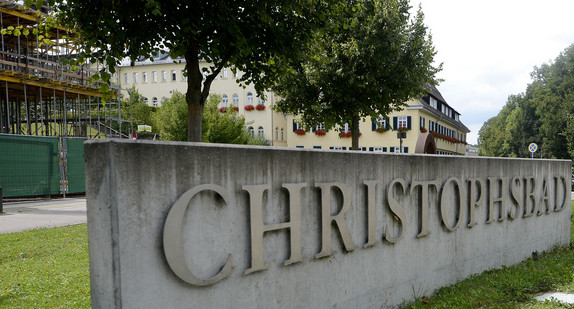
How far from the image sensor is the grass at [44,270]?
4.93m

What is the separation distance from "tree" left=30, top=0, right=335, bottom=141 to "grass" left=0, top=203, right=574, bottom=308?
2.91 meters

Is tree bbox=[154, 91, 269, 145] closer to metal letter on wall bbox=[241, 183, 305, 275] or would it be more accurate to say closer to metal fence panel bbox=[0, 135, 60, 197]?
metal fence panel bbox=[0, 135, 60, 197]

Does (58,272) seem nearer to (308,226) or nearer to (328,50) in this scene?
(308,226)

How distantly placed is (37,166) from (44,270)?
13216mm

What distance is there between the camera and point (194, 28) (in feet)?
23.3

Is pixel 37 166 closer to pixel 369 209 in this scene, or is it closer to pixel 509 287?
pixel 369 209

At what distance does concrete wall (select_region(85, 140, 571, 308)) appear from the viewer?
2.81 m

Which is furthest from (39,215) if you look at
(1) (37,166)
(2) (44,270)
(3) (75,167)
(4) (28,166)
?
(2) (44,270)

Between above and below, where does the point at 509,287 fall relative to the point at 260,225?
below

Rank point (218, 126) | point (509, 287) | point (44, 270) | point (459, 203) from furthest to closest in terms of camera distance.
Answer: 1. point (218, 126)
2. point (44, 270)
3. point (459, 203)
4. point (509, 287)

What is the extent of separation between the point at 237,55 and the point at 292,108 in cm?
1139

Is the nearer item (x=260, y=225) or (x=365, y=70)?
(x=260, y=225)

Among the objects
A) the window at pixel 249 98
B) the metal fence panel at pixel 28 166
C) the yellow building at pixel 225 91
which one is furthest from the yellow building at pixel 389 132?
the metal fence panel at pixel 28 166

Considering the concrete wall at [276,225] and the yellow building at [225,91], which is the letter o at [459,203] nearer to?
the concrete wall at [276,225]
